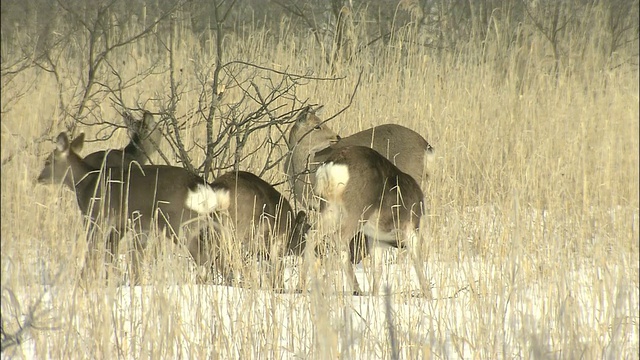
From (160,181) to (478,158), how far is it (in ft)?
10.7

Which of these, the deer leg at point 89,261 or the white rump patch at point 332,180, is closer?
the deer leg at point 89,261

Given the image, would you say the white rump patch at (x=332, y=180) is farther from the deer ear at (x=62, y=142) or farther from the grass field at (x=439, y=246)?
the deer ear at (x=62, y=142)

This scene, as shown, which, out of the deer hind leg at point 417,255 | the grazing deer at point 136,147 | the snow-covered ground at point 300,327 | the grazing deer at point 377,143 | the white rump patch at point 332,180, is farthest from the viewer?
the grazing deer at point 377,143

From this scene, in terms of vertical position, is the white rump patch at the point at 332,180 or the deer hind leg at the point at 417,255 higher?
the white rump patch at the point at 332,180

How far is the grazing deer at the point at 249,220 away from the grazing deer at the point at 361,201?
0.22m

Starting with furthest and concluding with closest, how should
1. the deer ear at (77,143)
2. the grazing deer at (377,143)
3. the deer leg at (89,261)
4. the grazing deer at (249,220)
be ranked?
the grazing deer at (377,143) → the deer ear at (77,143) → the grazing deer at (249,220) → the deer leg at (89,261)

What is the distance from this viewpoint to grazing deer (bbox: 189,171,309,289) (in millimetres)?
4488

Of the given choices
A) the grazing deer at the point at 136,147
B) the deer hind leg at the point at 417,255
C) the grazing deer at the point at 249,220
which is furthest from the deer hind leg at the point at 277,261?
the grazing deer at the point at 136,147

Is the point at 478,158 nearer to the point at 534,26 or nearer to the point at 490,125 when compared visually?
the point at 490,125

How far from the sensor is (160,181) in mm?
4570

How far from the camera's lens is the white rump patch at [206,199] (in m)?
4.54

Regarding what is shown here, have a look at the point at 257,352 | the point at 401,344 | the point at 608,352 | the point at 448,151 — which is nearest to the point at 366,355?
the point at 401,344

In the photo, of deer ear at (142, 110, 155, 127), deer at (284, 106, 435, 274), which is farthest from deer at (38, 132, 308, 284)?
deer at (284, 106, 435, 274)

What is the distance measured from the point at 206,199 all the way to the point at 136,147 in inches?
34.7
